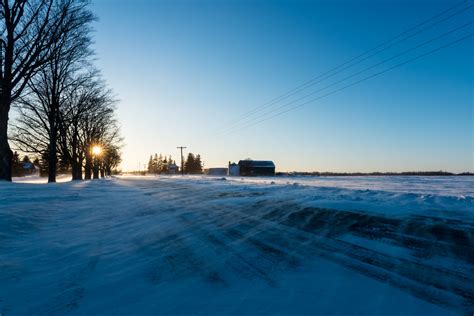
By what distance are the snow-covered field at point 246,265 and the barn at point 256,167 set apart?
67.9m

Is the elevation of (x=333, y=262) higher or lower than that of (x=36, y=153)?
lower

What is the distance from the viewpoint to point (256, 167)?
7362 centimetres

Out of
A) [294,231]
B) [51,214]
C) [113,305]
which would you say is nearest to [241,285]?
[113,305]

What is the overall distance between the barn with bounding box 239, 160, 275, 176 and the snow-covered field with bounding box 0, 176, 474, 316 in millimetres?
67930

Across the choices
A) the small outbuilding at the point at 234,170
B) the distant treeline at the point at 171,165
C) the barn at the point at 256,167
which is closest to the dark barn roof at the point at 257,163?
the barn at the point at 256,167

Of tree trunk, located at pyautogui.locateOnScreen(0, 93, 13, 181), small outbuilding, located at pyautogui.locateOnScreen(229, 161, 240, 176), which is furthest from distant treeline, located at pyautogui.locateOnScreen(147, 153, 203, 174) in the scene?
tree trunk, located at pyautogui.locateOnScreen(0, 93, 13, 181)

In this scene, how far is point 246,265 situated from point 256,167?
70800 mm

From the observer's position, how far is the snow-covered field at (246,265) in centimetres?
215

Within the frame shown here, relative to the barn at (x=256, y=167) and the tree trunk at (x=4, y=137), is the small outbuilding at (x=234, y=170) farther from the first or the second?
the tree trunk at (x=4, y=137)

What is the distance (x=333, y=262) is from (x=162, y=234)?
8.74 feet

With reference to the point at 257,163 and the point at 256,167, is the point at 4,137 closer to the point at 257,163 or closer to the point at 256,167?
the point at 256,167

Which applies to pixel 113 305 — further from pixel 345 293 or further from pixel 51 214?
pixel 51 214

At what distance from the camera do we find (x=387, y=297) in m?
2.18

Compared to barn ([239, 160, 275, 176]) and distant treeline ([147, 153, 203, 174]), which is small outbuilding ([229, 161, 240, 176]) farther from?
distant treeline ([147, 153, 203, 174])
